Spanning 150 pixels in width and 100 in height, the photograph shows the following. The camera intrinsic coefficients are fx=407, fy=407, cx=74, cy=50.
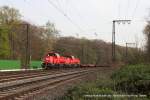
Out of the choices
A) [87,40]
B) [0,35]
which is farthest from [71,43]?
[0,35]

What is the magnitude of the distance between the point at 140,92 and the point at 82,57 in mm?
116135

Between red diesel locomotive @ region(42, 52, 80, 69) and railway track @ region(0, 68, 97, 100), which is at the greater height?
red diesel locomotive @ region(42, 52, 80, 69)

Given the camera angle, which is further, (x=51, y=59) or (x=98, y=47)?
(x=98, y=47)

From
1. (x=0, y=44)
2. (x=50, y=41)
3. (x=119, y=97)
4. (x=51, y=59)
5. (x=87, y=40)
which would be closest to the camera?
(x=119, y=97)

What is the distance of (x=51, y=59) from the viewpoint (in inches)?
2554

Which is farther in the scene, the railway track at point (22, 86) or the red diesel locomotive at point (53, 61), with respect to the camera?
the red diesel locomotive at point (53, 61)

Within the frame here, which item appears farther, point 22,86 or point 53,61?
point 53,61

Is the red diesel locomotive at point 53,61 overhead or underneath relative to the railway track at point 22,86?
overhead

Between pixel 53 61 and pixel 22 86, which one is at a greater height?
pixel 53 61

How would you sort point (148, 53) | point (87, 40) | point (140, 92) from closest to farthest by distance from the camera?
point (140, 92) → point (148, 53) → point (87, 40)

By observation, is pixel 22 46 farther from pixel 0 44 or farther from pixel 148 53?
pixel 148 53

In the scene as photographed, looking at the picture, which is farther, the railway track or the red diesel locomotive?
the red diesel locomotive

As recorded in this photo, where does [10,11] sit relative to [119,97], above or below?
above

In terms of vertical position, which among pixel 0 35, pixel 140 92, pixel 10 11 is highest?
pixel 10 11
